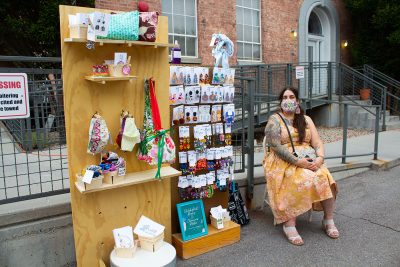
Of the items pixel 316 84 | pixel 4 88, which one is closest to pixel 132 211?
pixel 4 88

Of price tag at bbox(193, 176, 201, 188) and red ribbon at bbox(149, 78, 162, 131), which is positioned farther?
price tag at bbox(193, 176, 201, 188)

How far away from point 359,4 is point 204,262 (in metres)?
12.2

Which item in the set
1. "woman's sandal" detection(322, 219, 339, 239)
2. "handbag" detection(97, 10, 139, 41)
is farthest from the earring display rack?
"woman's sandal" detection(322, 219, 339, 239)

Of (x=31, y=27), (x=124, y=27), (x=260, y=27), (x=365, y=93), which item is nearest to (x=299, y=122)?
(x=124, y=27)

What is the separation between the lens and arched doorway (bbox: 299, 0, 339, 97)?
11992 millimetres

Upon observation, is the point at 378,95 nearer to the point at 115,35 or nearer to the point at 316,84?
the point at 316,84

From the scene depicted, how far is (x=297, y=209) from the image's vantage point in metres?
3.74

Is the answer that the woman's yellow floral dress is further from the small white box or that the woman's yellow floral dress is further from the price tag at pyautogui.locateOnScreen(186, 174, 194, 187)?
the small white box

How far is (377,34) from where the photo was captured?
43.3 feet

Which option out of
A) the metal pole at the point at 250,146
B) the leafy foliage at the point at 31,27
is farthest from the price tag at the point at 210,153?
the leafy foliage at the point at 31,27

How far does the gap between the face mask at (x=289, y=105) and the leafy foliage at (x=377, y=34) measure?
958 cm

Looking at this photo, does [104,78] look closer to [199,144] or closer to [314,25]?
[199,144]

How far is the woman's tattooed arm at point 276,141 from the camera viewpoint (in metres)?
3.78

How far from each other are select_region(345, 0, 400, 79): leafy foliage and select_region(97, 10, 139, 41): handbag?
11.1 m
